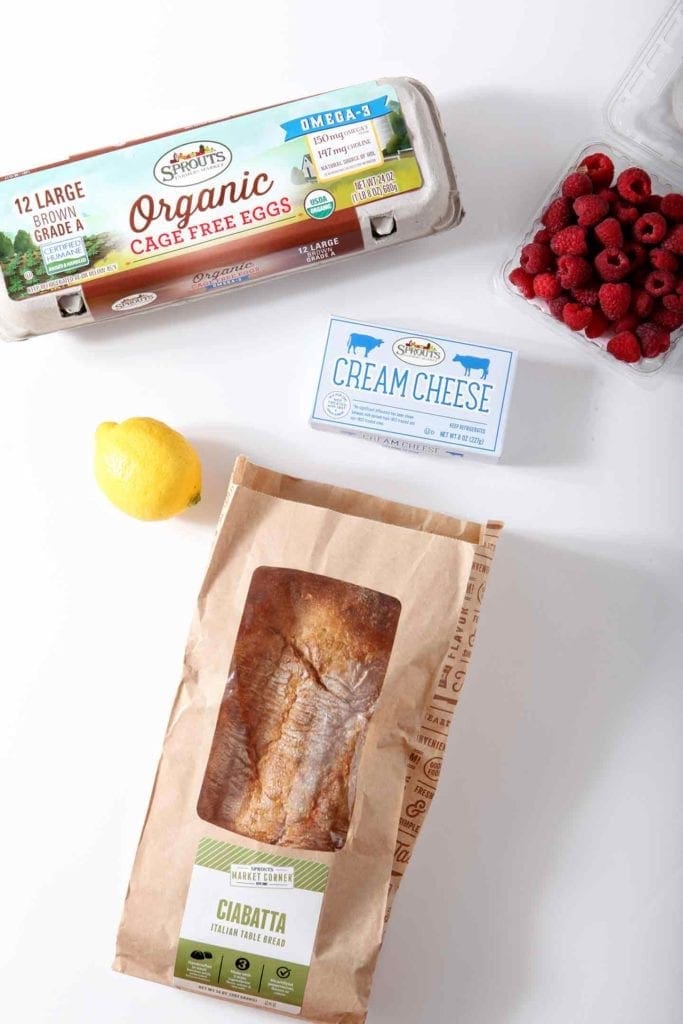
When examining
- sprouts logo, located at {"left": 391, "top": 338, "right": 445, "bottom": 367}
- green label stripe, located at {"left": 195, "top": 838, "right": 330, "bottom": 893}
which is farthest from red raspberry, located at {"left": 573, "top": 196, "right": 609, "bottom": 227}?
green label stripe, located at {"left": 195, "top": 838, "right": 330, "bottom": 893}

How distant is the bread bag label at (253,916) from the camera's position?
0.90 metres

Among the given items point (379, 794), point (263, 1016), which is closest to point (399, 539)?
point (379, 794)

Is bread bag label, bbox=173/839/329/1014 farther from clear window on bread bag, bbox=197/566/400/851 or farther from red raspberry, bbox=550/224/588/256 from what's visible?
red raspberry, bbox=550/224/588/256

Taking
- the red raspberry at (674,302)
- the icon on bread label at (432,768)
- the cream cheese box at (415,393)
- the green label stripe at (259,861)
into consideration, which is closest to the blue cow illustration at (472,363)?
the cream cheese box at (415,393)

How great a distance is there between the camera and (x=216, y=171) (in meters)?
1.00

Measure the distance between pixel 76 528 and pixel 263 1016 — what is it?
1.96 feet

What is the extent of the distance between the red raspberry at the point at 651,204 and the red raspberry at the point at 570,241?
81 millimetres

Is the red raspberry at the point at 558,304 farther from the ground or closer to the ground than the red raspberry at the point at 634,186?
closer to the ground

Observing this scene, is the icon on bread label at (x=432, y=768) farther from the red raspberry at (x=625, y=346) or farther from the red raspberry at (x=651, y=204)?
the red raspberry at (x=651, y=204)

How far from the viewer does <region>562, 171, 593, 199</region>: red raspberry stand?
1.05m

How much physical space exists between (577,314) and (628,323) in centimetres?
6

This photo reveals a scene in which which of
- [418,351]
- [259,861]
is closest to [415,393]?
[418,351]

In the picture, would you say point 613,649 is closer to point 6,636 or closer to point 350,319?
point 350,319

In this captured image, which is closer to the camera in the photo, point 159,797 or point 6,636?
point 159,797
